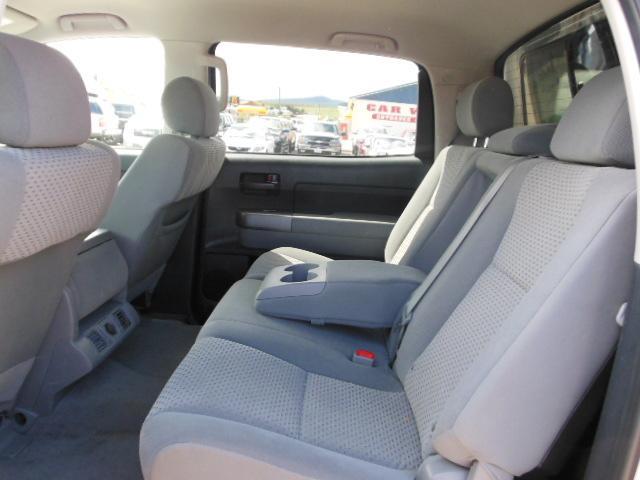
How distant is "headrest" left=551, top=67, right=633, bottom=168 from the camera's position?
1.20 meters

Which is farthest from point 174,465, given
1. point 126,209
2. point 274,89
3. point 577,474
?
point 274,89

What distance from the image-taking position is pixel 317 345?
6.00 feet

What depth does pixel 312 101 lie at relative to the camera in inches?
129

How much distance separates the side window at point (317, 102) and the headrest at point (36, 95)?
183cm

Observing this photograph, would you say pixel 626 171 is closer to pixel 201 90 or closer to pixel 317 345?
pixel 317 345

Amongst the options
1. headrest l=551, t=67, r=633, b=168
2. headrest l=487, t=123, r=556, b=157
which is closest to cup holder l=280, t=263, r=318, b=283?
headrest l=487, t=123, r=556, b=157

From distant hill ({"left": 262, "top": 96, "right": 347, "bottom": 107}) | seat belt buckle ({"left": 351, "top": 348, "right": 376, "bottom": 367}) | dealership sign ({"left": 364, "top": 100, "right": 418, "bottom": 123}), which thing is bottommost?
seat belt buckle ({"left": 351, "top": 348, "right": 376, "bottom": 367})

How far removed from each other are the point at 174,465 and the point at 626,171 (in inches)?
38.5

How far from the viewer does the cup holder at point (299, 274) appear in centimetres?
214

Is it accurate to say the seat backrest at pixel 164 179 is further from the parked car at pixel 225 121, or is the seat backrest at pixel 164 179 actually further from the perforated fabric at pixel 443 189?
the perforated fabric at pixel 443 189

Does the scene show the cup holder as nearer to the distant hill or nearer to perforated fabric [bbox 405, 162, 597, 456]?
perforated fabric [bbox 405, 162, 597, 456]

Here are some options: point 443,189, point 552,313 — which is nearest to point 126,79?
point 443,189

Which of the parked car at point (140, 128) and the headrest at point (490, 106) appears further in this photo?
the parked car at point (140, 128)

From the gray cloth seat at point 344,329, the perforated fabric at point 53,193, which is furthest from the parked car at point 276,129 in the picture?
the perforated fabric at point 53,193
